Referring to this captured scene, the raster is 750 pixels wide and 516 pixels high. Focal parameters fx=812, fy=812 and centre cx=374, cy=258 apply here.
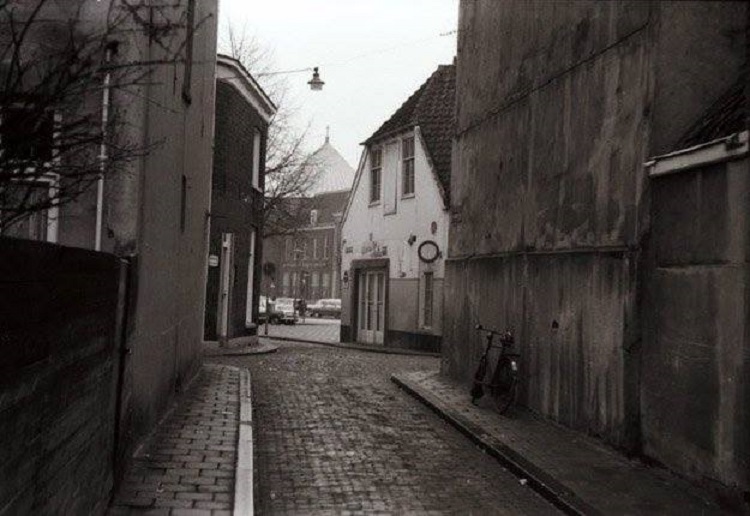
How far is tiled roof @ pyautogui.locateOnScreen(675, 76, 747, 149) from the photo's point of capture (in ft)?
23.4

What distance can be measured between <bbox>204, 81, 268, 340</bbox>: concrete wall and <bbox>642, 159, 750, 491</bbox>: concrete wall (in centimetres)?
1417

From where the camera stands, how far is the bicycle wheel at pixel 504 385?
35.9 feet

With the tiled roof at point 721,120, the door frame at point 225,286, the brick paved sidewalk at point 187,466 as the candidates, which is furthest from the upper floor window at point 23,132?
the door frame at point 225,286

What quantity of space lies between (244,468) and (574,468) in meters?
3.19

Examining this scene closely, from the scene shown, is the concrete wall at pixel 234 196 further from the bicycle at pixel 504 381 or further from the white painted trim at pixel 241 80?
the bicycle at pixel 504 381

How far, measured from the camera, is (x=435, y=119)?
24.7m

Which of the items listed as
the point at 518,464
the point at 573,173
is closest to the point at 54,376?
the point at 518,464

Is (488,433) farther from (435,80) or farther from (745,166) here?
(435,80)

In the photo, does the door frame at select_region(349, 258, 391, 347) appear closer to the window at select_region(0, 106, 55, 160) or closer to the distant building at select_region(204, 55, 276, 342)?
the distant building at select_region(204, 55, 276, 342)

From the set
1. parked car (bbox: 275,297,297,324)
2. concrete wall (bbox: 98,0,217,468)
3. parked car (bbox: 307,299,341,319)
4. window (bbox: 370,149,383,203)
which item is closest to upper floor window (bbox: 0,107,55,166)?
concrete wall (bbox: 98,0,217,468)

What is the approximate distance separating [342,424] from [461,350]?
437 centimetres

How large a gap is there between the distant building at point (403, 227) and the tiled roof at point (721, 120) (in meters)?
14.5

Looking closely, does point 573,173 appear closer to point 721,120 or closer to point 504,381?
point 721,120

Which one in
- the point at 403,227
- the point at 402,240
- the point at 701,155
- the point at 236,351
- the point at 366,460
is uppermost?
the point at 403,227
